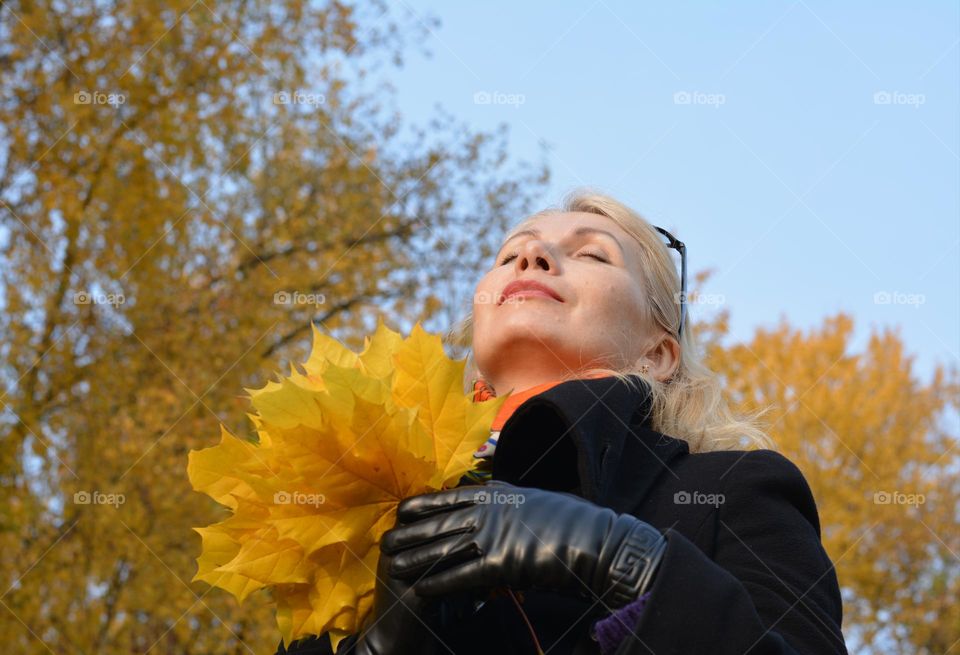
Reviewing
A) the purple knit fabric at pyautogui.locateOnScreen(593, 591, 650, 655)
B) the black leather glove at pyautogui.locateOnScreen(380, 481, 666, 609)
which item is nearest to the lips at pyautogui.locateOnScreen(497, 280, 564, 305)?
the black leather glove at pyautogui.locateOnScreen(380, 481, 666, 609)

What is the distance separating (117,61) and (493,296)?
557 cm

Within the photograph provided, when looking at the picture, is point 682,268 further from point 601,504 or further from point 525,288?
point 601,504

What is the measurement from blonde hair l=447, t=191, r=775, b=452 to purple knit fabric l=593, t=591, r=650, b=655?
0.67 meters

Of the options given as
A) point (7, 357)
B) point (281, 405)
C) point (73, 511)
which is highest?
point (281, 405)

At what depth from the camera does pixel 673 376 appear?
271 cm

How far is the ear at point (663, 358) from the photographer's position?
2.68 meters

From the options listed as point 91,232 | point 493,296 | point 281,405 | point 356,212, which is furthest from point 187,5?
point 281,405

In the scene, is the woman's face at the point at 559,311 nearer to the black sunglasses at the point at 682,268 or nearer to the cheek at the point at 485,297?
the cheek at the point at 485,297

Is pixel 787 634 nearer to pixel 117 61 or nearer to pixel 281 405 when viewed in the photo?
pixel 281 405

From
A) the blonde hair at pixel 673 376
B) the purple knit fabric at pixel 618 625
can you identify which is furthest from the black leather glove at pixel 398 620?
the blonde hair at pixel 673 376

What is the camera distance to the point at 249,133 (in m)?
8.38

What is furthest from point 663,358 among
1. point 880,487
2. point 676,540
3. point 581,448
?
point 880,487

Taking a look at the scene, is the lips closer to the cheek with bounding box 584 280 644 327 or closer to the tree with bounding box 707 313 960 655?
the cheek with bounding box 584 280 644 327

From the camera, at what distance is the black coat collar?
201 cm
